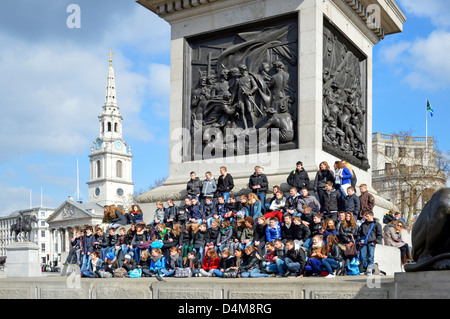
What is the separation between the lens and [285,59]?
55.3 feet

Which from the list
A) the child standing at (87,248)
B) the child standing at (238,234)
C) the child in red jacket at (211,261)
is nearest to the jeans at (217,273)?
the child in red jacket at (211,261)

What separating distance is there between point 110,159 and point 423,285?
15461cm

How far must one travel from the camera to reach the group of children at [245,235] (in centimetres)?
1245

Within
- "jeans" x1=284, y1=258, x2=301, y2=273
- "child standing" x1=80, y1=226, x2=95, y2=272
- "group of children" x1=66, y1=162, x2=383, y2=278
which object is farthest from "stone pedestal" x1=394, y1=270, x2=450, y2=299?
"child standing" x1=80, y1=226, x2=95, y2=272

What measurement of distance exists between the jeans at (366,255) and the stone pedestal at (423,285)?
14.6 feet

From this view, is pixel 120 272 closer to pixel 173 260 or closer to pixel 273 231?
pixel 173 260

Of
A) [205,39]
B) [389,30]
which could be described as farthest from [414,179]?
[205,39]

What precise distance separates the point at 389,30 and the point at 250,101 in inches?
244

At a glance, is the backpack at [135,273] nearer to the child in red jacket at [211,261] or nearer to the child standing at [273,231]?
the child in red jacket at [211,261]

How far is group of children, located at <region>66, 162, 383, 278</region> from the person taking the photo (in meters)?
12.4

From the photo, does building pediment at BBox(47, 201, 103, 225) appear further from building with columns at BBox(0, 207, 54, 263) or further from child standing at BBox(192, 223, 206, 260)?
child standing at BBox(192, 223, 206, 260)

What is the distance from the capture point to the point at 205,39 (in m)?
18.2
